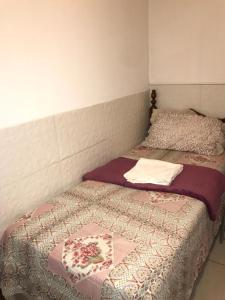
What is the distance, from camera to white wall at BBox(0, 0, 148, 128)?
1.24 metres

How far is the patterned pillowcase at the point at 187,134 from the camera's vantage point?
2.04 m

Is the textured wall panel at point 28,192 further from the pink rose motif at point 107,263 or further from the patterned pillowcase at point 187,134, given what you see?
the patterned pillowcase at point 187,134

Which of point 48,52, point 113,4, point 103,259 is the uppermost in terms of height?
point 113,4

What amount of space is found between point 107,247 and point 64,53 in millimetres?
1097

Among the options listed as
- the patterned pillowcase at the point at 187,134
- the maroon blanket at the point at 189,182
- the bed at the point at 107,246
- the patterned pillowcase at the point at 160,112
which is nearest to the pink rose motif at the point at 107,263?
the bed at the point at 107,246

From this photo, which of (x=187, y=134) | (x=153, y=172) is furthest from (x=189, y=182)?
(x=187, y=134)

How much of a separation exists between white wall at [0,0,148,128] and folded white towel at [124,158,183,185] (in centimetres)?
55

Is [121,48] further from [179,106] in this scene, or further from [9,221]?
[9,221]

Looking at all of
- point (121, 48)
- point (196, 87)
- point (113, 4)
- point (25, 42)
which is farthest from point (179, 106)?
point (25, 42)

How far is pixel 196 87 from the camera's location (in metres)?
2.29

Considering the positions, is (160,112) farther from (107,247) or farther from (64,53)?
(107,247)

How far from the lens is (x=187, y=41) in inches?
87.4

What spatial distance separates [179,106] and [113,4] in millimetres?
1036

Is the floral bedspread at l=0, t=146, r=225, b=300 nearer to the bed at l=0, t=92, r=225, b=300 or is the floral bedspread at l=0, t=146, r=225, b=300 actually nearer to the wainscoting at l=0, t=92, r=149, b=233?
the bed at l=0, t=92, r=225, b=300
